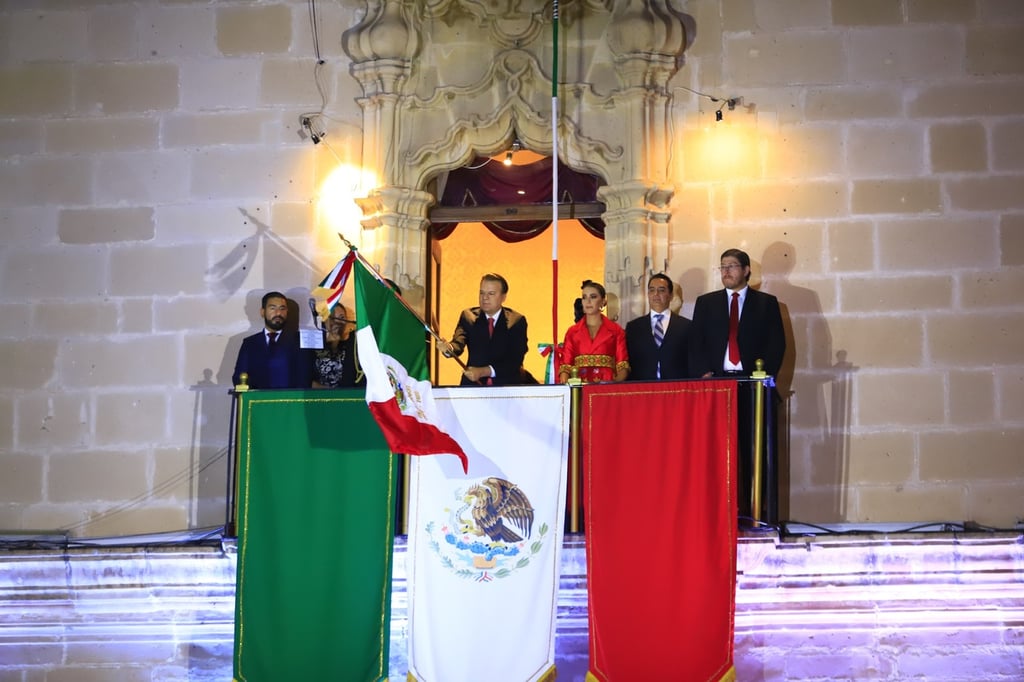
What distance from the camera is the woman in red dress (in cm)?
791

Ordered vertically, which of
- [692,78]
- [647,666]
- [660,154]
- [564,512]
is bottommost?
[647,666]

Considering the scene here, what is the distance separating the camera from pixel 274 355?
329 inches

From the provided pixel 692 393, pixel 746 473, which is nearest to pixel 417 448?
pixel 692 393

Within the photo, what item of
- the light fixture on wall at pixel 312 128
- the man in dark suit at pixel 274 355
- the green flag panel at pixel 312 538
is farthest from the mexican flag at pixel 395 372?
the light fixture on wall at pixel 312 128

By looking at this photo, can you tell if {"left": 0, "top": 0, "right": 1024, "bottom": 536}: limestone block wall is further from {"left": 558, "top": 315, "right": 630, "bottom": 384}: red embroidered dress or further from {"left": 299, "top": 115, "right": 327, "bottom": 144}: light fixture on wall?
{"left": 558, "top": 315, "right": 630, "bottom": 384}: red embroidered dress

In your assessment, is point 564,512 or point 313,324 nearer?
point 564,512

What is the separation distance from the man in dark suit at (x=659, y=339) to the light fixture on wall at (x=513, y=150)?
167cm

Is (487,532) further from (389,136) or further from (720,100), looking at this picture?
(720,100)

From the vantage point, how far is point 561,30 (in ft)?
30.1

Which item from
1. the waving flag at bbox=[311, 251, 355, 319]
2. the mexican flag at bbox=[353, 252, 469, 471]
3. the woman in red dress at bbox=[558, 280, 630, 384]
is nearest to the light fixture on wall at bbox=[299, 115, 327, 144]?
the mexican flag at bbox=[353, 252, 469, 471]

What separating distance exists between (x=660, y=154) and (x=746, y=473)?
245 cm

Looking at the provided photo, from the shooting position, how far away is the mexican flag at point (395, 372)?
22.7 ft

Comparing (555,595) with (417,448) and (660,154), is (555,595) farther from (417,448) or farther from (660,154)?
(660,154)

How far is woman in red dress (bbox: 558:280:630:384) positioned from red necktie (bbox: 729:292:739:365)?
0.63 m
